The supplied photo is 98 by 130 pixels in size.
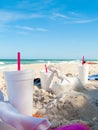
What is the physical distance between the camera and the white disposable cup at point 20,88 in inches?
92.0

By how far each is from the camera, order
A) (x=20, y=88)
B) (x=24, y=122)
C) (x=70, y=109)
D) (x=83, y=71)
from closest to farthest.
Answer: (x=24, y=122), (x=20, y=88), (x=70, y=109), (x=83, y=71)

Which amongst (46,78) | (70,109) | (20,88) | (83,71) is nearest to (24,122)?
(20,88)

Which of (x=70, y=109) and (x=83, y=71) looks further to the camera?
(x=83, y=71)

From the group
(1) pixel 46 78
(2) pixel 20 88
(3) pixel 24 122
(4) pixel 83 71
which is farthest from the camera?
(4) pixel 83 71

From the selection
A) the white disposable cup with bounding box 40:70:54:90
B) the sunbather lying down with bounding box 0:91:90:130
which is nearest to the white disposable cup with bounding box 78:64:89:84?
the white disposable cup with bounding box 40:70:54:90

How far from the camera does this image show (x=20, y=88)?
236cm

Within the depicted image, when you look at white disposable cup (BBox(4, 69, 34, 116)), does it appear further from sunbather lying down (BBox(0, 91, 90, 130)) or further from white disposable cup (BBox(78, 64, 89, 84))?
white disposable cup (BBox(78, 64, 89, 84))

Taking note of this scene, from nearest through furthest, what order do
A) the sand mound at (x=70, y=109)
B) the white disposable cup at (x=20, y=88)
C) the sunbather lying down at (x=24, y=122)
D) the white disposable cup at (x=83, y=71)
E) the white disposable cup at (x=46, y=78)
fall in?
1. the sunbather lying down at (x=24, y=122)
2. the white disposable cup at (x=20, y=88)
3. the sand mound at (x=70, y=109)
4. the white disposable cup at (x=46, y=78)
5. the white disposable cup at (x=83, y=71)

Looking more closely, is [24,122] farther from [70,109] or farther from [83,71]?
[83,71]

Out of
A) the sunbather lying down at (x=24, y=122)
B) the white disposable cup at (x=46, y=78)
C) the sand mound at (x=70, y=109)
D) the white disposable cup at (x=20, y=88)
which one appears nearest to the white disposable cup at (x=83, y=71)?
the white disposable cup at (x=46, y=78)

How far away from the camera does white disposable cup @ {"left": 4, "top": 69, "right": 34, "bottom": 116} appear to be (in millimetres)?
2336

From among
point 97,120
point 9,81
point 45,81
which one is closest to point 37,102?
point 45,81

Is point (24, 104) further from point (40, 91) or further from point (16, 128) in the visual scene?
point (40, 91)

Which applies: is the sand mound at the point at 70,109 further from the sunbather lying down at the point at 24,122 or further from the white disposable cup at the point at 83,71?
the white disposable cup at the point at 83,71
